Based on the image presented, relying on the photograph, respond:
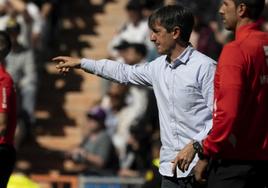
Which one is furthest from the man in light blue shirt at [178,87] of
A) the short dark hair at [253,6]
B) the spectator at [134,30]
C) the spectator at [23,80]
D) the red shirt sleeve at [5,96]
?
the spectator at [134,30]

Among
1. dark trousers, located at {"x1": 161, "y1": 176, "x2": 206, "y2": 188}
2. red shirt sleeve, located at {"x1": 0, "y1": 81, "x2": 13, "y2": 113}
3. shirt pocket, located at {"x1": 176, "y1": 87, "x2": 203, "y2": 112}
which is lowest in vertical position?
dark trousers, located at {"x1": 161, "y1": 176, "x2": 206, "y2": 188}

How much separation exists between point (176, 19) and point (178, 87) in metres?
0.47

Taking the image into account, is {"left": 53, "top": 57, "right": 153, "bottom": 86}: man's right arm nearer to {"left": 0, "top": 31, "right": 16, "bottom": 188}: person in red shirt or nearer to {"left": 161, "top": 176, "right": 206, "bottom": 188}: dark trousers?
{"left": 161, "top": 176, "right": 206, "bottom": 188}: dark trousers

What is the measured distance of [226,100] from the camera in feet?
19.8

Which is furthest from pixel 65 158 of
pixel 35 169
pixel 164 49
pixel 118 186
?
pixel 164 49

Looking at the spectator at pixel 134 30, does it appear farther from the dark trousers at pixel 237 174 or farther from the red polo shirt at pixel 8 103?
the dark trousers at pixel 237 174

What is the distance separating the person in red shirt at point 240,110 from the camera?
6.05 m

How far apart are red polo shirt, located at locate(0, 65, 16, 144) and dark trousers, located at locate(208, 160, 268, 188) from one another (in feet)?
7.46

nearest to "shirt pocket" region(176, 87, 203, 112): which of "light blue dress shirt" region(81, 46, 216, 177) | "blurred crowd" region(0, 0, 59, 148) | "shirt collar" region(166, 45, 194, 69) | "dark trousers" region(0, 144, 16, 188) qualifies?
"light blue dress shirt" region(81, 46, 216, 177)

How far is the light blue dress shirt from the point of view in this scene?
6.68 meters

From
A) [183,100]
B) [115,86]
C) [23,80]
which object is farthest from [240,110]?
[23,80]

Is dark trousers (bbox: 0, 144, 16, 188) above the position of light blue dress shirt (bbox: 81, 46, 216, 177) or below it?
below

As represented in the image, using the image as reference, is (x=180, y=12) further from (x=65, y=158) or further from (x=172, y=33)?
(x=65, y=158)

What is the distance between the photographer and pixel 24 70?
47.1ft
